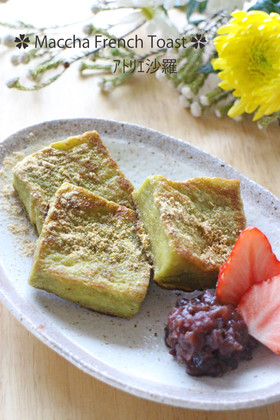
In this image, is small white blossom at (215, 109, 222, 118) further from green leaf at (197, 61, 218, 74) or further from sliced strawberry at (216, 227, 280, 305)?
sliced strawberry at (216, 227, 280, 305)

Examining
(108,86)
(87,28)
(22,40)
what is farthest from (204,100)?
(22,40)

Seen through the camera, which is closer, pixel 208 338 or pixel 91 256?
pixel 208 338

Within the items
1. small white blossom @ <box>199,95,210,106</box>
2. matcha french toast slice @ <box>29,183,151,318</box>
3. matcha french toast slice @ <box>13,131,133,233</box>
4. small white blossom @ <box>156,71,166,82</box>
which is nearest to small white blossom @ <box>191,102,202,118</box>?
small white blossom @ <box>199,95,210,106</box>

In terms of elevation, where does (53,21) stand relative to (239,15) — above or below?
below

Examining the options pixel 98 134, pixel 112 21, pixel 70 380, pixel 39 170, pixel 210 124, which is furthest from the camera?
pixel 112 21

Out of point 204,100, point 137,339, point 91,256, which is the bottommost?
point 137,339

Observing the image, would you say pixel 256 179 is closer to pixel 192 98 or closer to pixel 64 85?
pixel 192 98

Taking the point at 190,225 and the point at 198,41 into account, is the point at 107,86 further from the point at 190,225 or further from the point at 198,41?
the point at 190,225

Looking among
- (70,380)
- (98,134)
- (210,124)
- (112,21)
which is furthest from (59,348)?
(112,21)
